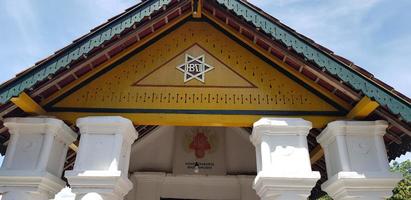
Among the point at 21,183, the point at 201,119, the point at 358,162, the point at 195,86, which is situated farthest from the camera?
the point at 195,86

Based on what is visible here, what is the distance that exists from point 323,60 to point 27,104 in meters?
4.18

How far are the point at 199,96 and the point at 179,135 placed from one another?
372 centimetres

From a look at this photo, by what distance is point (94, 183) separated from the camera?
14.7 feet

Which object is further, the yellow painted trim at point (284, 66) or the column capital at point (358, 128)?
the yellow painted trim at point (284, 66)

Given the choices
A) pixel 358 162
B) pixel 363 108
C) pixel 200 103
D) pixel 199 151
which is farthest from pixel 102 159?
pixel 199 151

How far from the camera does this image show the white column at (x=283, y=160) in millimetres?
4473

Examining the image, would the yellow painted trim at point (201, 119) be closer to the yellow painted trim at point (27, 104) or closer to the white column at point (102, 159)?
the white column at point (102, 159)

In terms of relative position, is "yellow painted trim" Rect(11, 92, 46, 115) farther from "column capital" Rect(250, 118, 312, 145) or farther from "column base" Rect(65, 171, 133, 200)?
"column capital" Rect(250, 118, 312, 145)

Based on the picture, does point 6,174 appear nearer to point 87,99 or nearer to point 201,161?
point 87,99

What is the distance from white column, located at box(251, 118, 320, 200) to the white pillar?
16.7 inches

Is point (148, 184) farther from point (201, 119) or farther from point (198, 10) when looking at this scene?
point (198, 10)

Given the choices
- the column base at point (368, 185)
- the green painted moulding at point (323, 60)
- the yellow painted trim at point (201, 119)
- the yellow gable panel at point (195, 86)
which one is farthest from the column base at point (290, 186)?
the green painted moulding at point (323, 60)

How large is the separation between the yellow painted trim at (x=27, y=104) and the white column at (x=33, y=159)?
17 cm

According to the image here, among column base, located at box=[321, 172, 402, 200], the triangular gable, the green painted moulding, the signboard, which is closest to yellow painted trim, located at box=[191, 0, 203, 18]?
the green painted moulding
